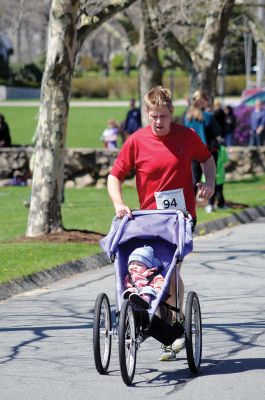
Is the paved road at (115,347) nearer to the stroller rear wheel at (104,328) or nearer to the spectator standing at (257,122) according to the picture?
the stroller rear wheel at (104,328)

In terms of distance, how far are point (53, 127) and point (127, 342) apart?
8.71m

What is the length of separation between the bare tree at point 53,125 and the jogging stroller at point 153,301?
7769mm

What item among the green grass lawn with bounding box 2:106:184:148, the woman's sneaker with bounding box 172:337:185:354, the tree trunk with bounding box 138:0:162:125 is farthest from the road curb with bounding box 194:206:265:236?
the green grass lawn with bounding box 2:106:184:148

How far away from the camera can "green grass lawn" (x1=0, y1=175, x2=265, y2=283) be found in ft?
44.5

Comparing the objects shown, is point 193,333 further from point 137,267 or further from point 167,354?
point 137,267

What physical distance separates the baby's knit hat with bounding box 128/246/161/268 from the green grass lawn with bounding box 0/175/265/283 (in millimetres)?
4140

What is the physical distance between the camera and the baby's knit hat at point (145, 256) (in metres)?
8.10

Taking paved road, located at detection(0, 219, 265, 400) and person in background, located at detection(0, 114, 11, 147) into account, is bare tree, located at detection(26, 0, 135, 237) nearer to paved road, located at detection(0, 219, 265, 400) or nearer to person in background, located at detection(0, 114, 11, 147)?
paved road, located at detection(0, 219, 265, 400)

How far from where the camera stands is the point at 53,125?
53.1 feet

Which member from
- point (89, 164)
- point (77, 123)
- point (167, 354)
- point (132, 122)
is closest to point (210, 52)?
point (89, 164)

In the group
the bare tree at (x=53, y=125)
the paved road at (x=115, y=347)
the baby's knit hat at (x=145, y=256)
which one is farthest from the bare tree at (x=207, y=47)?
the baby's knit hat at (x=145, y=256)

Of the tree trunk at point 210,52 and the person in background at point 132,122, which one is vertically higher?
the tree trunk at point 210,52

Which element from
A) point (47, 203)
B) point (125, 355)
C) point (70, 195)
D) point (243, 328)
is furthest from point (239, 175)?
point (125, 355)

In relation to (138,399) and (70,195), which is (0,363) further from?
(70,195)
